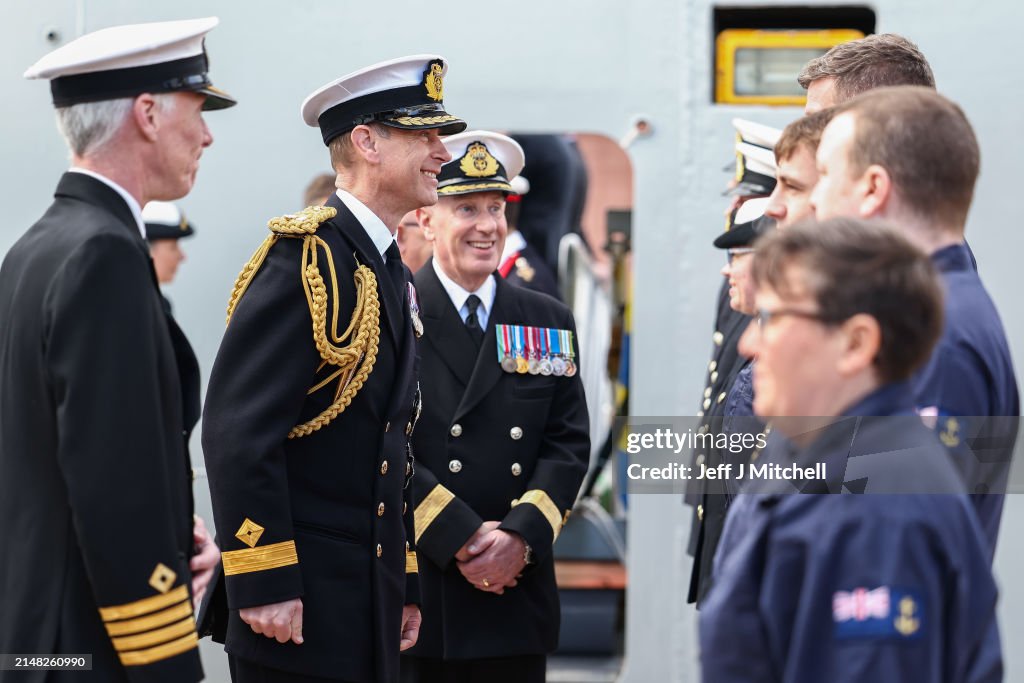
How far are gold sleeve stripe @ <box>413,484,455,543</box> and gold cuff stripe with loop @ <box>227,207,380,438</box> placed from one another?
0.79m

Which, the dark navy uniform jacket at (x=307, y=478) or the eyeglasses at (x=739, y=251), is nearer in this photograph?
the dark navy uniform jacket at (x=307, y=478)

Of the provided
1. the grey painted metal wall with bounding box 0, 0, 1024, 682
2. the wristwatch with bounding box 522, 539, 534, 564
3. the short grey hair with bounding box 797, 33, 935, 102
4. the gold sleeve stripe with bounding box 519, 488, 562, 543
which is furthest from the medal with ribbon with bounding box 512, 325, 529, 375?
the short grey hair with bounding box 797, 33, 935, 102

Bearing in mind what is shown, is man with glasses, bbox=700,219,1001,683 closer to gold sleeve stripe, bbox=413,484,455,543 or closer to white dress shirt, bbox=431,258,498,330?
gold sleeve stripe, bbox=413,484,455,543

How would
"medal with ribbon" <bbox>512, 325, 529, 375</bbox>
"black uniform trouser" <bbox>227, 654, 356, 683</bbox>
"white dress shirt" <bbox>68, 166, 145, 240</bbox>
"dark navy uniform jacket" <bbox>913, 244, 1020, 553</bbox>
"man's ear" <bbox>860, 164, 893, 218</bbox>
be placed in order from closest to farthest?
"dark navy uniform jacket" <bbox>913, 244, 1020, 553</bbox>, "man's ear" <bbox>860, 164, 893, 218</bbox>, "white dress shirt" <bbox>68, 166, 145, 240</bbox>, "black uniform trouser" <bbox>227, 654, 356, 683</bbox>, "medal with ribbon" <bbox>512, 325, 529, 375</bbox>

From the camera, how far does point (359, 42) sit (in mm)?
4438

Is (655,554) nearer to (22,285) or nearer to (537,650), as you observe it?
(537,650)

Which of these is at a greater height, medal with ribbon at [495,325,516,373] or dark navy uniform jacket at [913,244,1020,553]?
dark navy uniform jacket at [913,244,1020,553]

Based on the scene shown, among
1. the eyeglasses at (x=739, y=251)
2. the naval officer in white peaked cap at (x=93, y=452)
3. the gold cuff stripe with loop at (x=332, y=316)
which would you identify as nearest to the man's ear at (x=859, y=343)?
the naval officer in white peaked cap at (x=93, y=452)

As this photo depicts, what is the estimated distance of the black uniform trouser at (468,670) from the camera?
375 centimetres

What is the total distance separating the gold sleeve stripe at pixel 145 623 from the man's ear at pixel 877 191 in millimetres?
1308

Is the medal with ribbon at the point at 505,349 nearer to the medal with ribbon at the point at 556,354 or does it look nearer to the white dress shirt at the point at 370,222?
the medal with ribbon at the point at 556,354

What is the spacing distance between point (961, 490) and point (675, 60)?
114 inches

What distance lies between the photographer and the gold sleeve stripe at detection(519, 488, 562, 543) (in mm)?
3748

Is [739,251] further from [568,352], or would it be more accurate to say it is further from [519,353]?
[519,353]
